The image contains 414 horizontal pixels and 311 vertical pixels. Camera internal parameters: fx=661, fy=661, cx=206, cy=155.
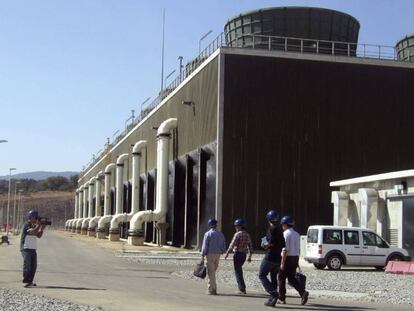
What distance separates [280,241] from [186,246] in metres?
32.2

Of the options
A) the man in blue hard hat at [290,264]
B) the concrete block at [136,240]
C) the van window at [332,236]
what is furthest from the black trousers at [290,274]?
the concrete block at [136,240]

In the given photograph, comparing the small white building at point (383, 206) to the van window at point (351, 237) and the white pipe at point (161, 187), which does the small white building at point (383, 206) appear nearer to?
the van window at point (351, 237)

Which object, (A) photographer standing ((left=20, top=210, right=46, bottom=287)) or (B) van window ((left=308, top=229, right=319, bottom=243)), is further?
(B) van window ((left=308, top=229, right=319, bottom=243))

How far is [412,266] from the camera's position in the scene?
23.8 meters

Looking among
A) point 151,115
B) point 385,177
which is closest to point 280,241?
point 385,177

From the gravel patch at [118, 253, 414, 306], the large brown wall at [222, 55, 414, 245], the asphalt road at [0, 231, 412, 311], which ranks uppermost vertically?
the large brown wall at [222, 55, 414, 245]

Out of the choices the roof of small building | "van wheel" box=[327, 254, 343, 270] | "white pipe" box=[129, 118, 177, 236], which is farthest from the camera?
"white pipe" box=[129, 118, 177, 236]

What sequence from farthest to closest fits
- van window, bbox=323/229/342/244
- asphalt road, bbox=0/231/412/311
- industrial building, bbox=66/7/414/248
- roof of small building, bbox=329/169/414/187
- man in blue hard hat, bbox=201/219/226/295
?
1. industrial building, bbox=66/7/414/248
2. roof of small building, bbox=329/169/414/187
3. van window, bbox=323/229/342/244
4. man in blue hard hat, bbox=201/219/226/295
5. asphalt road, bbox=0/231/412/311

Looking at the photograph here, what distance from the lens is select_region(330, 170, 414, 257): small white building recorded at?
26.9 m

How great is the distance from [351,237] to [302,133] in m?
15.1

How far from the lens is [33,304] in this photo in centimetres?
1240

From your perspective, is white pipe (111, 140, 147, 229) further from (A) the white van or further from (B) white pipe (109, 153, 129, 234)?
(A) the white van

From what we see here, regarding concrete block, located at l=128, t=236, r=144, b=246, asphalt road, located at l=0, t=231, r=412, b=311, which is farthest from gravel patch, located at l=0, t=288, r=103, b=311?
concrete block, located at l=128, t=236, r=144, b=246

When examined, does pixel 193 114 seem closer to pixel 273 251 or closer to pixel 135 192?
Result: pixel 135 192
